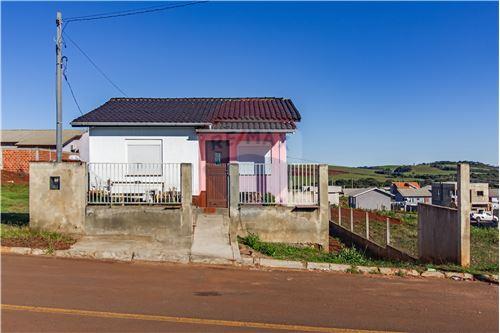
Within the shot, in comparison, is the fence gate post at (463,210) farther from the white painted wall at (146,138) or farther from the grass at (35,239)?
the white painted wall at (146,138)

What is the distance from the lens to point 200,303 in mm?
6422

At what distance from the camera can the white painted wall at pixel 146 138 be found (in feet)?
50.5

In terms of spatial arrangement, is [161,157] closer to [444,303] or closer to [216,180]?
[216,180]

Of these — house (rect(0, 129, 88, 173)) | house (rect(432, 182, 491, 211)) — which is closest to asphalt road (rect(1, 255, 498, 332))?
house (rect(432, 182, 491, 211))

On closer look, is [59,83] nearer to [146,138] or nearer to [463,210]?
[146,138]

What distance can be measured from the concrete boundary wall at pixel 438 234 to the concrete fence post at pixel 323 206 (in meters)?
2.45

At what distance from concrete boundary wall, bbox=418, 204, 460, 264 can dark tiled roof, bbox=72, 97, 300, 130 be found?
18.5 feet

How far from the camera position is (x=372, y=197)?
78.1m

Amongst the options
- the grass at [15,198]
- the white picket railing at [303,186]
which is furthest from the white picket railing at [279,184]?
the grass at [15,198]

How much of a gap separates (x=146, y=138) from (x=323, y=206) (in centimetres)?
635

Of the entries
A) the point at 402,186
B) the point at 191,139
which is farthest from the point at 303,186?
the point at 402,186

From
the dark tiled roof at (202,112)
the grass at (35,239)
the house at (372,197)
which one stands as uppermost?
the dark tiled roof at (202,112)

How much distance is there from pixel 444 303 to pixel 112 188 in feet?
28.7

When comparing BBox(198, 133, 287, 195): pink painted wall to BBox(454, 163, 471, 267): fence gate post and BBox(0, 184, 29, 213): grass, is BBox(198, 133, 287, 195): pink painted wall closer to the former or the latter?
BBox(0, 184, 29, 213): grass
